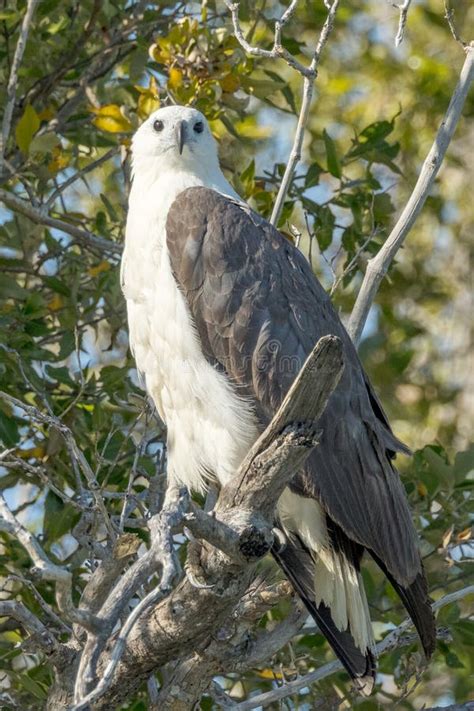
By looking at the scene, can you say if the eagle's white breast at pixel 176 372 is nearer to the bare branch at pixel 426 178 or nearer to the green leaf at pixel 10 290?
the green leaf at pixel 10 290

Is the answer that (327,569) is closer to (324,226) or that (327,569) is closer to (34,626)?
(34,626)

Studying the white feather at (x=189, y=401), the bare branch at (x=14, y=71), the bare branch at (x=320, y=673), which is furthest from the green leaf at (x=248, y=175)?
the bare branch at (x=320, y=673)

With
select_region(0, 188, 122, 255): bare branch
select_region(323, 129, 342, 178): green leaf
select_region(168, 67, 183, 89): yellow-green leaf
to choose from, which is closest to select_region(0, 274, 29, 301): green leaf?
select_region(0, 188, 122, 255): bare branch

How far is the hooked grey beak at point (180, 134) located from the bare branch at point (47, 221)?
0.45 m

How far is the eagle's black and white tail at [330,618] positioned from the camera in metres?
3.71

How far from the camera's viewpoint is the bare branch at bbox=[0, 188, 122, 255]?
454 cm

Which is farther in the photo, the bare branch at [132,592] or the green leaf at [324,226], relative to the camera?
the green leaf at [324,226]

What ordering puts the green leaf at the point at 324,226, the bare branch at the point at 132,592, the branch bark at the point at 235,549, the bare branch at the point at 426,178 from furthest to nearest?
the green leaf at the point at 324,226 < the bare branch at the point at 426,178 < the branch bark at the point at 235,549 < the bare branch at the point at 132,592

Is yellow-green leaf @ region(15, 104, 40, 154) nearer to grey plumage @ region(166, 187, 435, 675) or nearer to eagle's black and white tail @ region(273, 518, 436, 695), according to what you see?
grey plumage @ region(166, 187, 435, 675)

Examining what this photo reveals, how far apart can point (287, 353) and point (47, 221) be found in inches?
45.4

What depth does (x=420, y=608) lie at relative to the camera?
3762mm

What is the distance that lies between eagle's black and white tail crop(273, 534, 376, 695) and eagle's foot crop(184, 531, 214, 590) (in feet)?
2.09

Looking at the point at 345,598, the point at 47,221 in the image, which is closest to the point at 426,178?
the point at 345,598

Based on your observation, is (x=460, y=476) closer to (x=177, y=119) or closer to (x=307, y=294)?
(x=307, y=294)
